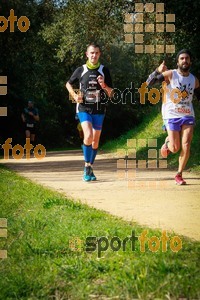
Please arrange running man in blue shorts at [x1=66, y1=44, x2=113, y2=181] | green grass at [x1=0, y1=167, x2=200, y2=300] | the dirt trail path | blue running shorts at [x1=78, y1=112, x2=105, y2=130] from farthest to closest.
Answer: blue running shorts at [x1=78, y1=112, x2=105, y2=130] < running man in blue shorts at [x1=66, y1=44, x2=113, y2=181] < the dirt trail path < green grass at [x1=0, y1=167, x2=200, y2=300]

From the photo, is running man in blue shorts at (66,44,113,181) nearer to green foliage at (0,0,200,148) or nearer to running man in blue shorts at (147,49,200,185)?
running man in blue shorts at (147,49,200,185)

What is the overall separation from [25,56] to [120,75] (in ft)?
29.1

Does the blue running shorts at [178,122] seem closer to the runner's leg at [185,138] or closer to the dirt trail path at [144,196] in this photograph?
the runner's leg at [185,138]

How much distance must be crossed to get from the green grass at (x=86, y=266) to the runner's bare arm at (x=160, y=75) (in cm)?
317

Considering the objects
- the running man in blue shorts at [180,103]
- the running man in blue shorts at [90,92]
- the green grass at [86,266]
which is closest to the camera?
the green grass at [86,266]

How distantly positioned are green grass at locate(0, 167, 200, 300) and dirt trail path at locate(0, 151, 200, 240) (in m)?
0.44

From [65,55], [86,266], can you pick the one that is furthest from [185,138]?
[65,55]

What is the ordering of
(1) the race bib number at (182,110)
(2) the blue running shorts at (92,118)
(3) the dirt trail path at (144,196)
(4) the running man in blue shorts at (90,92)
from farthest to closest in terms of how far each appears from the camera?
(2) the blue running shorts at (92,118) < (4) the running man in blue shorts at (90,92) < (1) the race bib number at (182,110) < (3) the dirt trail path at (144,196)

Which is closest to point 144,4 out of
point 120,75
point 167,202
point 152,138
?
point 152,138

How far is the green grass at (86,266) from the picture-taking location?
3277 mm

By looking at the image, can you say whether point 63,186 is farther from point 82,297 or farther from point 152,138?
point 152,138

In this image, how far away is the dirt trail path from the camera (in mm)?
5414

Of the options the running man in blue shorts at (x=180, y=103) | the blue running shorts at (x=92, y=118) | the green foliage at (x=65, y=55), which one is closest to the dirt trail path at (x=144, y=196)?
the running man in blue shorts at (x=180, y=103)

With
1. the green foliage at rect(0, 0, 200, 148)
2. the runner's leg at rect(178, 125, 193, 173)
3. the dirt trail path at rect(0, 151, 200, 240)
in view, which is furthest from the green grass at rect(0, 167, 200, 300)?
the green foliage at rect(0, 0, 200, 148)
